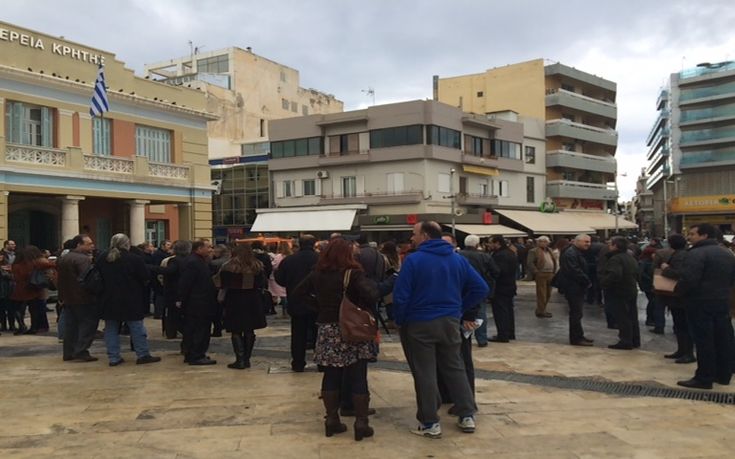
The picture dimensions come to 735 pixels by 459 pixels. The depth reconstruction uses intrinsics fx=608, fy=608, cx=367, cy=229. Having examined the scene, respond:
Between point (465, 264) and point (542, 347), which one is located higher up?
point (465, 264)

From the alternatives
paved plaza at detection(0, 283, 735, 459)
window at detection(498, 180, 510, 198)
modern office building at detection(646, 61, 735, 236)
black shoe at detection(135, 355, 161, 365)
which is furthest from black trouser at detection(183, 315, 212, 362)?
modern office building at detection(646, 61, 735, 236)

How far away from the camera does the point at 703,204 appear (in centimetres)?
5725

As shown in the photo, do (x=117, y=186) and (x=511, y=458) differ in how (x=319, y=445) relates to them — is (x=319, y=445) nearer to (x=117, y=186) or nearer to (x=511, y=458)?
(x=511, y=458)

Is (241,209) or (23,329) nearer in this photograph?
(23,329)

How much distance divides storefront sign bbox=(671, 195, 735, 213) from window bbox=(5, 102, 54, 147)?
56076mm

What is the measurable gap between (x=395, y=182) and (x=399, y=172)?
67 cm

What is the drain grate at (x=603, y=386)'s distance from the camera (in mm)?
6121

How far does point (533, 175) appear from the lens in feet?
154

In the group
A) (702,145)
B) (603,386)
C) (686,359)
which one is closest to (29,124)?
(603,386)

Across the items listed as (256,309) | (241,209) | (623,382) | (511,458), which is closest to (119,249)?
(256,309)

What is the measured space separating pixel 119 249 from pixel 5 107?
12.0m

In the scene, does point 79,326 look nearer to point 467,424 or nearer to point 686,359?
point 467,424

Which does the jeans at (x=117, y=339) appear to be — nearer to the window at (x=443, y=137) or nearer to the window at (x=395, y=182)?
the window at (x=395, y=182)

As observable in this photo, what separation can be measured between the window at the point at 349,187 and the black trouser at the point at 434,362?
113ft
